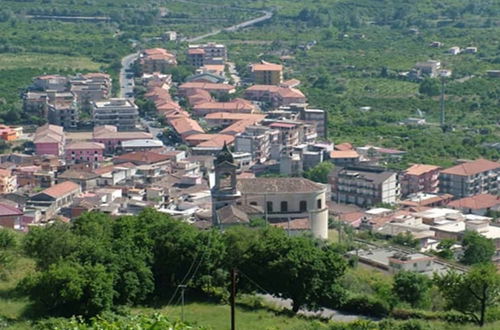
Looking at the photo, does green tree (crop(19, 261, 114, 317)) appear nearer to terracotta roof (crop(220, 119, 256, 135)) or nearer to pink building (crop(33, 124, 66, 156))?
pink building (crop(33, 124, 66, 156))

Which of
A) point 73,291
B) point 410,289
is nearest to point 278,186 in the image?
point 410,289

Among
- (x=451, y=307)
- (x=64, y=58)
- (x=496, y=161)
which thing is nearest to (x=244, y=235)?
(x=451, y=307)

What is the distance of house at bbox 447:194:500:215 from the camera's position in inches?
1017

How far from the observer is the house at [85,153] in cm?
3105

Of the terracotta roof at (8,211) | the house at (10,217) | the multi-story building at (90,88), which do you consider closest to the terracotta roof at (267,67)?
the multi-story building at (90,88)

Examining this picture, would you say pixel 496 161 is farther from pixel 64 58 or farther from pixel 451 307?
pixel 64 58

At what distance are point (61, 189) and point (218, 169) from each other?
751 cm

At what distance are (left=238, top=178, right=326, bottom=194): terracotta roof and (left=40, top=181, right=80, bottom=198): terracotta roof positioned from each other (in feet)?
22.0

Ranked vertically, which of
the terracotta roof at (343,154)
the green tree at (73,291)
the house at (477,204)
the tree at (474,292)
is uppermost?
the green tree at (73,291)

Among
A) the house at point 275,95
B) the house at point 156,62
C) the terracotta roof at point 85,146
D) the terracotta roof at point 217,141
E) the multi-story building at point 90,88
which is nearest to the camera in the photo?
the terracotta roof at point 85,146

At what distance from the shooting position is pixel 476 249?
20.5 m

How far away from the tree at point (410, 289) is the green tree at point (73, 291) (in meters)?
4.29

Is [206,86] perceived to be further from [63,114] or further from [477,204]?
[477,204]

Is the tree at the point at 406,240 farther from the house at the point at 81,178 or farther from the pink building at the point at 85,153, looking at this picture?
the pink building at the point at 85,153
